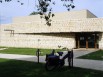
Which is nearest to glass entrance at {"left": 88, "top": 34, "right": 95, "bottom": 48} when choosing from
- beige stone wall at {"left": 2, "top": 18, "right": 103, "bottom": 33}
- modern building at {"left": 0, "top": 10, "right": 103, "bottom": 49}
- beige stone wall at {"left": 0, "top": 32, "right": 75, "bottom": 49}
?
modern building at {"left": 0, "top": 10, "right": 103, "bottom": 49}

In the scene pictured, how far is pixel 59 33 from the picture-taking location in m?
37.2

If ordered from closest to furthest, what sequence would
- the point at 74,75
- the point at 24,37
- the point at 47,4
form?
the point at 47,4 < the point at 74,75 < the point at 24,37

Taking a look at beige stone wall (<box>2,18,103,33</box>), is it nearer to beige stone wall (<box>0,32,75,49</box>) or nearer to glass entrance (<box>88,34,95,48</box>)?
beige stone wall (<box>0,32,75,49</box>)

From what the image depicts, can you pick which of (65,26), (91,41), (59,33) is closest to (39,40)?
(59,33)

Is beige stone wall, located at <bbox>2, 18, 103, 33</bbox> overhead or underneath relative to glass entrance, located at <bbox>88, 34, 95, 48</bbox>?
overhead

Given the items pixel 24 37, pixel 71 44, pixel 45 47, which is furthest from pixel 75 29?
pixel 24 37

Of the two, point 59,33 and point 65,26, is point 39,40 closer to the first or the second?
point 59,33

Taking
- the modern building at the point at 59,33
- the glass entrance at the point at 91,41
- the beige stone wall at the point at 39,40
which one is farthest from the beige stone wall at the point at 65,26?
the glass entrance at the point at 91,41

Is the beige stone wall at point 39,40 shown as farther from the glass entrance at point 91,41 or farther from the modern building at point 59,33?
the glass entrance at point 91,41

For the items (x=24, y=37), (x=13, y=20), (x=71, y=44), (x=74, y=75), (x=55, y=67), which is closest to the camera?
(x=74, y=75)

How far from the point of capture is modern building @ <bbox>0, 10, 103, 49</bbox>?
34.1m

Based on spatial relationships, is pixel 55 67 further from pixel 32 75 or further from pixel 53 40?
pixel 53 40

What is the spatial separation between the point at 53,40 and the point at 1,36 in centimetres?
1092

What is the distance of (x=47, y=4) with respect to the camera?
9328mm
